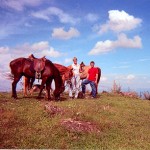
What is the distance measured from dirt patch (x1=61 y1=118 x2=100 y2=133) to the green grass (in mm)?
185

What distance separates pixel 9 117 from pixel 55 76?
21.1ft

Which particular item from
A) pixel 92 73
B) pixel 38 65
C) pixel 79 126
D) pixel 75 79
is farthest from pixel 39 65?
pixel 79 126

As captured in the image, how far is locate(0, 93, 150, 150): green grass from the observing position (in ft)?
35.2

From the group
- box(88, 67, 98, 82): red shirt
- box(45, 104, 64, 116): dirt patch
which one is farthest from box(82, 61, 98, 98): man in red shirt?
box(45, 104, 64, 116): dirt patch

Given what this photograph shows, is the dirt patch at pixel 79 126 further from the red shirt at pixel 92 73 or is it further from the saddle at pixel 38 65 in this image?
the red shirt at pixel 92 73

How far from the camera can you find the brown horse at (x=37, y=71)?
18.5 m

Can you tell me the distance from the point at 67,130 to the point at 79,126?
1.98 ft

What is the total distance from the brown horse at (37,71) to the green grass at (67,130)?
304 centimetres

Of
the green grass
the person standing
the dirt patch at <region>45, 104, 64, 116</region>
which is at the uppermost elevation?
Result: the person standing

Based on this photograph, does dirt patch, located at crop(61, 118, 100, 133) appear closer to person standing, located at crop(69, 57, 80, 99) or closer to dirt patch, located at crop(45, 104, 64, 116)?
dirt patch, located at crop(45, 104, 64, 116)

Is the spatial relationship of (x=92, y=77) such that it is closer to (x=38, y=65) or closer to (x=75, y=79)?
(x=75, y=79)

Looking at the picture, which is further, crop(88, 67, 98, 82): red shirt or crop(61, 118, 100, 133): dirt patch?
crop(88, 67, 98, 82): red shirt

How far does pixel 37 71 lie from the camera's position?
1845 cm

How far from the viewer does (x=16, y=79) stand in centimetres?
1894
